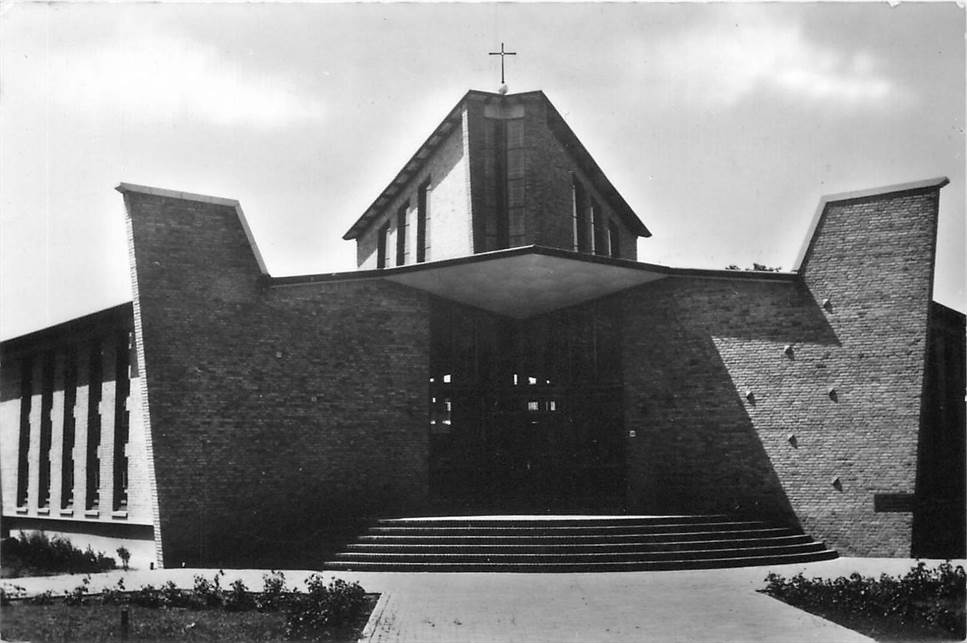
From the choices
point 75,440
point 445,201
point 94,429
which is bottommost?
point 75,440

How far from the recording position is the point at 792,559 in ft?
50.0

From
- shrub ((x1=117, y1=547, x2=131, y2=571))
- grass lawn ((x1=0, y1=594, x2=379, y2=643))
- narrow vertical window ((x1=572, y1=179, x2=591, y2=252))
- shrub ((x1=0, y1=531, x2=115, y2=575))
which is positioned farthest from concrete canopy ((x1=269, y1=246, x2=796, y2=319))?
grass lawn ((x1=0, y1=594, x2=379, y2=643))

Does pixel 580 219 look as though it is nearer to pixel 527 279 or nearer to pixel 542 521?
pixel 527 279

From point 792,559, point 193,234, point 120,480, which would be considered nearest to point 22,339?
point 120,480

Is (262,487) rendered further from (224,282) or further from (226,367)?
(224,282)

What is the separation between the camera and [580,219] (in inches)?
918

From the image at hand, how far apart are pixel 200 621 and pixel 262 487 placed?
664cm

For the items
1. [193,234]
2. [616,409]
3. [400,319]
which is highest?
[193,234]

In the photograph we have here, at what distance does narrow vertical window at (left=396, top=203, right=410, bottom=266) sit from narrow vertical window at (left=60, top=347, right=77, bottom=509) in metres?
9.25

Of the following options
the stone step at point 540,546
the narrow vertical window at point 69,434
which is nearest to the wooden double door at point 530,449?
the stone step at point 540,546

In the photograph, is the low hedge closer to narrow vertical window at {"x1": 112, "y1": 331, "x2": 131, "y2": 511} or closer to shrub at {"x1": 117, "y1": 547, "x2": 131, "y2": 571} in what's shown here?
shrub at {"x1": 117, "y1": 547, "x2": 131, "y2": 571}

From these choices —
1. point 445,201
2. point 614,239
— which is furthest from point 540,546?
point 614,239

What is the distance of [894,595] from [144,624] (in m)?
8.68

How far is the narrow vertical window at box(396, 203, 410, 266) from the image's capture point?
83.6 ft
